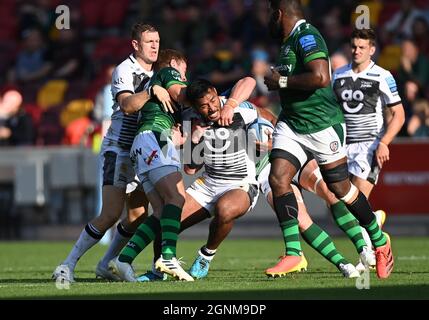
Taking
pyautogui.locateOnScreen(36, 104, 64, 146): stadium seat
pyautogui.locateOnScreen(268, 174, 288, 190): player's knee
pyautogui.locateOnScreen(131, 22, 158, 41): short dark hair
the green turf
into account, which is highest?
pyautogui.locateOnScreen(131, 22, 158, 41): short dark hair

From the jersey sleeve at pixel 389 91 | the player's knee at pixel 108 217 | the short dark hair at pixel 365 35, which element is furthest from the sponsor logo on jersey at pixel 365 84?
the player's knee at pixel 108 217

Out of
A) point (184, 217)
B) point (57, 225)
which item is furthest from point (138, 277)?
point (57, 225)

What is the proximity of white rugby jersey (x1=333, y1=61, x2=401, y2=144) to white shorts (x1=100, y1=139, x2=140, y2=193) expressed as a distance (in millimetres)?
2625

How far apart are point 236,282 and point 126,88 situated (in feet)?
6.63

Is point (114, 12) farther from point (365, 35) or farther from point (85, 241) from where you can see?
point (85, 241)

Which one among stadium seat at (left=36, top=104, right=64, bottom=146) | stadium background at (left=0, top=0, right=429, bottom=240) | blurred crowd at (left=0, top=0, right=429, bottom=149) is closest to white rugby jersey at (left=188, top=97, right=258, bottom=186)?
stadium background at (left=0, top=0, right=429, bottom=240)

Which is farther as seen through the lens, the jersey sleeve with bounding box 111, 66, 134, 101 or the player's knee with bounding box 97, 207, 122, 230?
the player's knee with bounding box 97, 207, 122, 230

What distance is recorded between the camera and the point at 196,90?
977cm

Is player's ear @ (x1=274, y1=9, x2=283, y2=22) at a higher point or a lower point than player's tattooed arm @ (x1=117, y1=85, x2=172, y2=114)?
higher

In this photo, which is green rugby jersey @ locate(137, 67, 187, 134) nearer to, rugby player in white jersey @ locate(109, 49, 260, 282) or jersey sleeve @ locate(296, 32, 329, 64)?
rugby player in white jersey @ locate(109, 49, 260, 282)

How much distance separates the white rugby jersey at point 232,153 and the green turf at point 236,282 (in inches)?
36.4

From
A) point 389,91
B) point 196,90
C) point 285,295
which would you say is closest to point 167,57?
point 196,90

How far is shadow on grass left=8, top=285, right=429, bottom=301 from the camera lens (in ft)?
27.4
